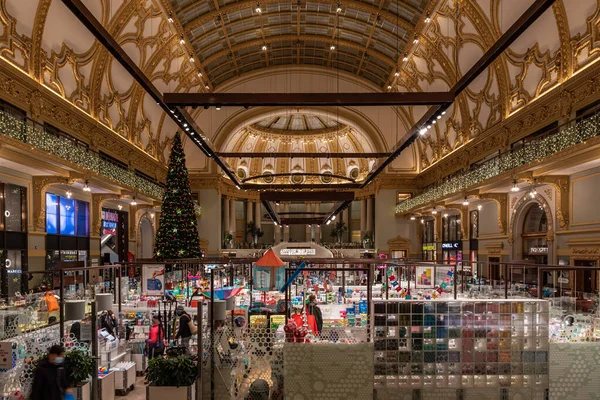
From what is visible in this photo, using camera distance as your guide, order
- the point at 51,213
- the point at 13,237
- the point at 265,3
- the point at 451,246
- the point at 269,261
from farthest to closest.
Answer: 1. the point at 451,246
2. the point at 265,3
3. the point at 51,213
4. the point at 13,237
5. the point at 269,261

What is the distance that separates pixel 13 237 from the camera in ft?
52.2

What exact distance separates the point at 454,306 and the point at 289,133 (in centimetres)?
3352

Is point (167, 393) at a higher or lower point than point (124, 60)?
lower

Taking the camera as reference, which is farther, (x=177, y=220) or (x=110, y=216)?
(x=110, y=216)

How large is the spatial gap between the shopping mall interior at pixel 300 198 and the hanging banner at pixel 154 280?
93 millimetres

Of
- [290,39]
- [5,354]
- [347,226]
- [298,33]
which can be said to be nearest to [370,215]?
[347,226]

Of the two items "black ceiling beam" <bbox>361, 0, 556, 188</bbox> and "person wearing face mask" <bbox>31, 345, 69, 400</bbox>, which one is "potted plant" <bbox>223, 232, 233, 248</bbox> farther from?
"person wearing face mask" <bbox>31, 345, 69, 400</bbox>

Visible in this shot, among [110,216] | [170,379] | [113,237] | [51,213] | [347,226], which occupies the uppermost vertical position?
[51,213]

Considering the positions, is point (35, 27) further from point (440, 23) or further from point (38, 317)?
point (440, 23)

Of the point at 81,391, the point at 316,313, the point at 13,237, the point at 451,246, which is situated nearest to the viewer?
the point at 81,391

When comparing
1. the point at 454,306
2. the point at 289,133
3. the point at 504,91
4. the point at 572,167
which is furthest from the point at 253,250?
the point at 454,306

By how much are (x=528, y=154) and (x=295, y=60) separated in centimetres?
2090

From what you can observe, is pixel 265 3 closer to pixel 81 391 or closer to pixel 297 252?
pixel 297 252

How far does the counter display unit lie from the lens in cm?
794
